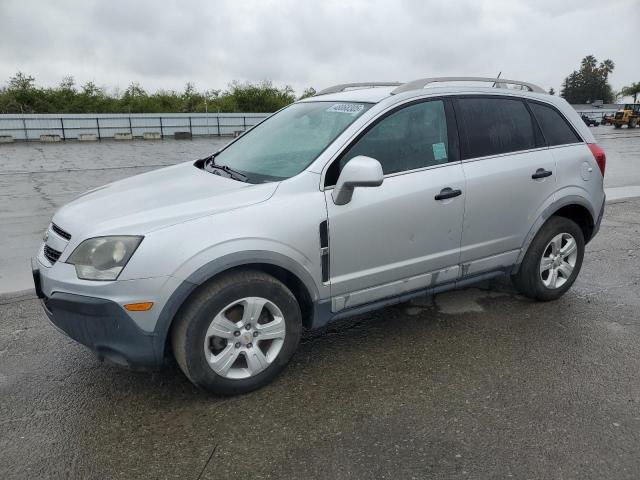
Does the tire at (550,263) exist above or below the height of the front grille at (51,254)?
below

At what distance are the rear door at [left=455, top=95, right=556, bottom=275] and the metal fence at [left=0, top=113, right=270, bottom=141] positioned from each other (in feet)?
77.9

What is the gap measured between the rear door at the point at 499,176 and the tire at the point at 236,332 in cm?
149

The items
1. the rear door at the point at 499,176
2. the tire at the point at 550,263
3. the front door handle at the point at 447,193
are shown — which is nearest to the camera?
the front door handle at the point at 447,193

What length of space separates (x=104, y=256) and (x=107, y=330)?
379 millimetres

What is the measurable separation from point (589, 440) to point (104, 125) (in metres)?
31.2

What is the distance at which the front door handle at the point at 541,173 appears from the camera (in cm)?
391

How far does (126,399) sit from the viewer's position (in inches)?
117

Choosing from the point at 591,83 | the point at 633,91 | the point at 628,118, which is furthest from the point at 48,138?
the point at 591,83

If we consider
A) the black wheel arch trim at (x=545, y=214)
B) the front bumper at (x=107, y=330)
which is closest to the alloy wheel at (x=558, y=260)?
the black wheel arch trim at (x=545, y=214)

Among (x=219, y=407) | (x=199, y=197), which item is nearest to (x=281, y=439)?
(x=219, y=407)

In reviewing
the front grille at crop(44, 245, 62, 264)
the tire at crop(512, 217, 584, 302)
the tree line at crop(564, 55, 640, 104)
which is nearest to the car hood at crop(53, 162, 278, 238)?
the front grille at crop(44, 245, 62, 264)

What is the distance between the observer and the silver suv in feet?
8.73

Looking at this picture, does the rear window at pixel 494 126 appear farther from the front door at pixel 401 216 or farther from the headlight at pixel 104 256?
the headlight at pixel 104 256

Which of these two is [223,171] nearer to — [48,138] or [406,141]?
[406,141]
